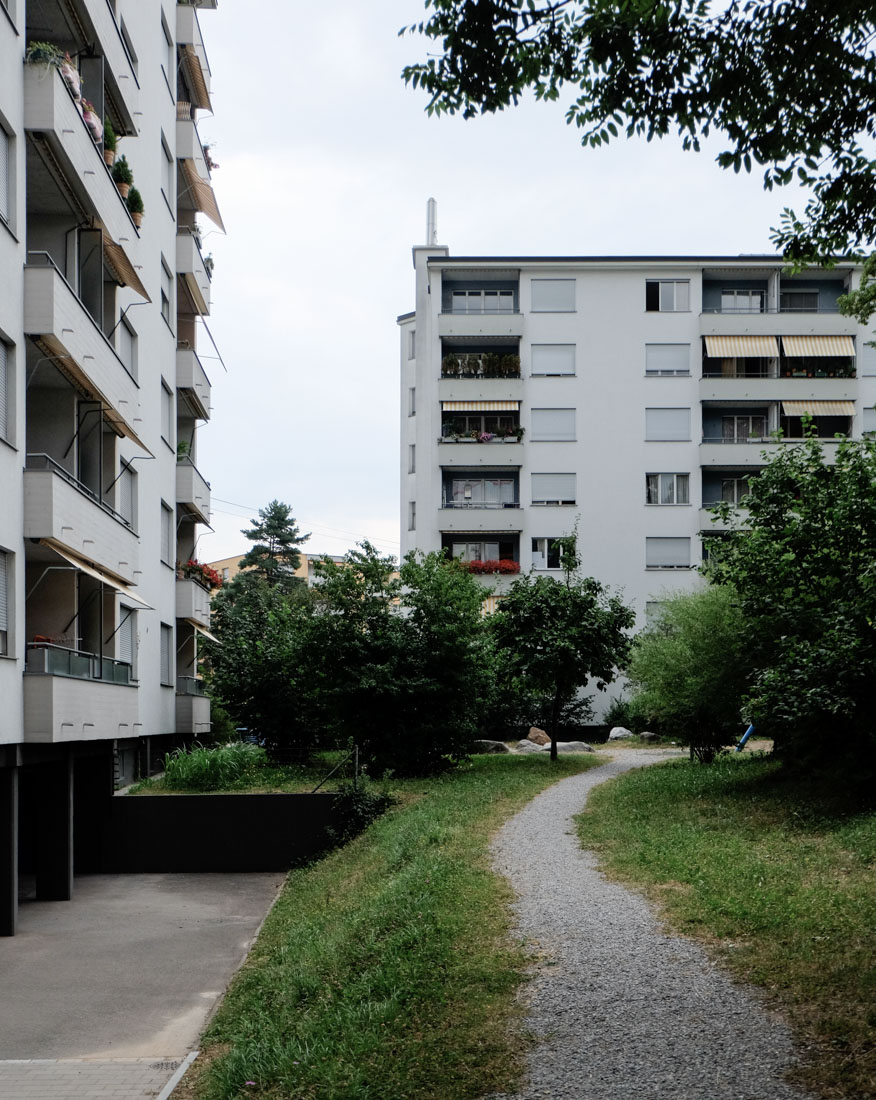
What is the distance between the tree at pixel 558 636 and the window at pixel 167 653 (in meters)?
8.59

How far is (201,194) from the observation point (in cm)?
3569

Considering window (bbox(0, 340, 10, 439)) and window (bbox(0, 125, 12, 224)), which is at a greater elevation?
window (bbox(0, 125, 12, 224))

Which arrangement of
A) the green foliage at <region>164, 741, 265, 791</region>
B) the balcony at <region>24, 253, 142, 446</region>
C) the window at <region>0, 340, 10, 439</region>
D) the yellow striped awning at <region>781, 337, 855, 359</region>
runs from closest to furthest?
the window at <region>0, 340, 10, 439</region>
the balcony at <region>24, 253, 142, 446</region>
the green foliage at <region>164, 741, 265, 791</region>
the yellow striped awning at <region>781, 337, 855, 359</region>

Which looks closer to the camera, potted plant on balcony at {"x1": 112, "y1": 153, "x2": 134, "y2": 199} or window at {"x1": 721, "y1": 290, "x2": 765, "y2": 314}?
potted plant on balcony at {"x1": 112, "y1": 153, "x2": 134, "y2": 199}

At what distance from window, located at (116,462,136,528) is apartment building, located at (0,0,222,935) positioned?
0.23 feet

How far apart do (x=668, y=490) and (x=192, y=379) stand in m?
25.8

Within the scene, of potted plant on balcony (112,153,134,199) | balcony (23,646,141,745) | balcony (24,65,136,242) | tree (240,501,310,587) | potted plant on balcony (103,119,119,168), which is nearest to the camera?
balcony (23,646,141,745)

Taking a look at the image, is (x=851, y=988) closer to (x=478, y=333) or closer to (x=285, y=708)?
(x=285, y=708)

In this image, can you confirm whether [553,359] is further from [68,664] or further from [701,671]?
[68,664]

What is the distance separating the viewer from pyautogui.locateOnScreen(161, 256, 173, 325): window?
3234cm

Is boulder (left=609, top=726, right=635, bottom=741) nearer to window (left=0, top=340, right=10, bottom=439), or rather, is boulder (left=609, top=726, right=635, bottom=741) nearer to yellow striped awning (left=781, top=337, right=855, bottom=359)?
yellow striped awning (left=781, top=337, right=855, bottom=359)

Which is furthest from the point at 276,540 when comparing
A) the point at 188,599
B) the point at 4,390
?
the point at 4,390

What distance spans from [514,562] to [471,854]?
35596mm

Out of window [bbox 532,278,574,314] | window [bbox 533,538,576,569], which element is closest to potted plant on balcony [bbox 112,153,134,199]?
window [bbox 533,538,576,569]
